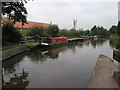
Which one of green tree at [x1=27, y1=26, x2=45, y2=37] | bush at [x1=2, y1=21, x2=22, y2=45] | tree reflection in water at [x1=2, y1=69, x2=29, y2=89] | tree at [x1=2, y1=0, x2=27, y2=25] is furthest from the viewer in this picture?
green tree at [x1=27, y1=26, x2=45, y2=37]

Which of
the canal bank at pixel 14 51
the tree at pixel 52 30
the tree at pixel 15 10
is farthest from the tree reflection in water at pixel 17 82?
the tree at pixel 52 30

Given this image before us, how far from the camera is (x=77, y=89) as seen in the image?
758 cm

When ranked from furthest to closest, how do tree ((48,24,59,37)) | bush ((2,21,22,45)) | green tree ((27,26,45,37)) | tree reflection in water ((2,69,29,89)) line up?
tree ((48,24,59,37)) < green tree ((27,26,45,37)) < bush ((2,21,22,45)) < tree reflection in water ((2,69,29,89))

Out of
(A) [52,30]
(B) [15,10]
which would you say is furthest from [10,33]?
(A) [52,30]

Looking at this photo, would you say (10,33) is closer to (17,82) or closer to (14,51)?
(14,51)

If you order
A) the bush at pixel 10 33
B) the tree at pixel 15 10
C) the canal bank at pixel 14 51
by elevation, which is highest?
the tree at pixel 15 10

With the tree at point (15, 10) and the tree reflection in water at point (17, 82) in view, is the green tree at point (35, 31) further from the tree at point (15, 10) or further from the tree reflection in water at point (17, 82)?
the tree reflection in water at point (17, 82)

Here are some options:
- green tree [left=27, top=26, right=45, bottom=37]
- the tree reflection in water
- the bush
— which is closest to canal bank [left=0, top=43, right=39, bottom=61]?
the bush

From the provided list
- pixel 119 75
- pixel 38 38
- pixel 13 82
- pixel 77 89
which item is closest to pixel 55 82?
pixel 77 89

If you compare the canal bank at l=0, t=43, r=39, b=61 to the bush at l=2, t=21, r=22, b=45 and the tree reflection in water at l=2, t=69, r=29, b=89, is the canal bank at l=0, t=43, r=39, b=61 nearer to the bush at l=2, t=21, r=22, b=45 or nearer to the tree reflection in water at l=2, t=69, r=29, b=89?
the bush at l=2, t=21, r=22, b=45

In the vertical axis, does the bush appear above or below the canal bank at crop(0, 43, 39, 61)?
above

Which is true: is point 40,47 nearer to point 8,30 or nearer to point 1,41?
point 8,30

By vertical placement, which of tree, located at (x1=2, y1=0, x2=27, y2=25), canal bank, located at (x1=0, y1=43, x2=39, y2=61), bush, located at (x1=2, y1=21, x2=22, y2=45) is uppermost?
tree, located at (x1=2, y1=0, x2=27, y2=25)

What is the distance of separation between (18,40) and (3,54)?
9.90 meters
